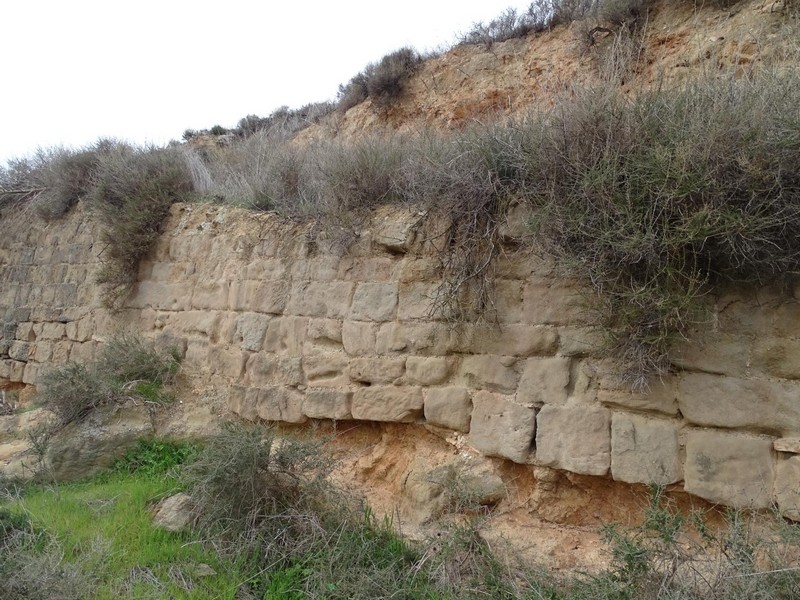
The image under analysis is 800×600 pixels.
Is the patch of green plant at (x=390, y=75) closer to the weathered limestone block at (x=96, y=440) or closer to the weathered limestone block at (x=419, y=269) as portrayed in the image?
the weathered limestone block at (x=419, y=269)

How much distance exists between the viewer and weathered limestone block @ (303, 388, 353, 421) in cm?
456

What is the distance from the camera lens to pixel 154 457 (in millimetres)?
5180

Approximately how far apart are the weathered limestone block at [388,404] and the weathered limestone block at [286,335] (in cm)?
76

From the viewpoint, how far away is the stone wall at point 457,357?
3.20 metres

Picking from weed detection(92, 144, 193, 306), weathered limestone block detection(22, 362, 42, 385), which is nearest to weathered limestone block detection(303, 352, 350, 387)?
weed detection(92, 144, 193, 306)

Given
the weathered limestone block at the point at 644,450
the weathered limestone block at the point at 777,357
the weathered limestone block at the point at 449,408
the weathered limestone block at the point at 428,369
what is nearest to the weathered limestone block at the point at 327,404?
the weathered limestone block at the point at 428,369

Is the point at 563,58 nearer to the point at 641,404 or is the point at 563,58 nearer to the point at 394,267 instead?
the point at 394,267

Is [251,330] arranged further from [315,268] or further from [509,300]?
[509,300]

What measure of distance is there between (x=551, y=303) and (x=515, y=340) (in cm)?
32

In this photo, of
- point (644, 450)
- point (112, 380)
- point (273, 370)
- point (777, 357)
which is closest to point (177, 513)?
point (273, 370)

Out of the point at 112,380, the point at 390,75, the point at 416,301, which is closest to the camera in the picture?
the point at 416,301

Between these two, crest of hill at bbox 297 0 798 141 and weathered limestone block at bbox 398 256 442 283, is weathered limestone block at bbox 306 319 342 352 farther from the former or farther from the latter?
crest of hill at bbox 297 0 798 141

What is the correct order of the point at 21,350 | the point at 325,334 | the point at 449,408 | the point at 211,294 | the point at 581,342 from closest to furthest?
the point at 581,342, the point at 449,408, the point at 325,334, the point at 211,294, the point at 21,350

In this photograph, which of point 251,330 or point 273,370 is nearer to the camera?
point 273,370
